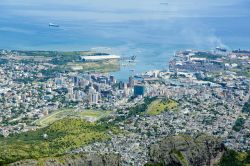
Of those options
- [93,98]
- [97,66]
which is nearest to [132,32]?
[97,66]

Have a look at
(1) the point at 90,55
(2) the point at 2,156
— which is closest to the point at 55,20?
(1) the point at 90,55

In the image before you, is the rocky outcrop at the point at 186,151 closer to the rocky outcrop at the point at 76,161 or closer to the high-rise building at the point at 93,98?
the rocky outcrop at the point at 76,161

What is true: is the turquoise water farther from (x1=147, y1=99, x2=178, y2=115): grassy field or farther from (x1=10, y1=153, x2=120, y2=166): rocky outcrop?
(x1=10, y1=153, x2=120, y2=166): rocky outcrop

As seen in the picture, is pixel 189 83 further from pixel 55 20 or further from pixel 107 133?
pixel 55 20

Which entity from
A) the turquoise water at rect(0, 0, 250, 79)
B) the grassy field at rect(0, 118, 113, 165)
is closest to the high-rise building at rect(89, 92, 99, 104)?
the grassy field at rect(0, 118, 113, 165)

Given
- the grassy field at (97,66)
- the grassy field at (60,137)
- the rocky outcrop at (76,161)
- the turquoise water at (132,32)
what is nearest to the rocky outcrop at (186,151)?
the rocky outcrop at (76,161)

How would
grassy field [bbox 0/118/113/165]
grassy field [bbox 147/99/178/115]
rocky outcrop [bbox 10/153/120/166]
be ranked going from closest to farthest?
rocky outcrop [bbox 10/153/120/166] < grassy field [bbox 0/118/113/165] < grassy field [bbox 147/99/178/115]
